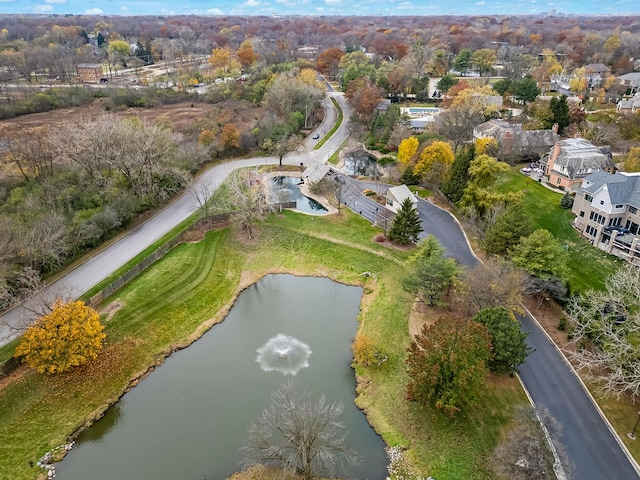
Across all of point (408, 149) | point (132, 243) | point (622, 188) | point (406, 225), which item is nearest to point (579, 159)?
point (622, 188)

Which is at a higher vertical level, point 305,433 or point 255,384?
point 305,433

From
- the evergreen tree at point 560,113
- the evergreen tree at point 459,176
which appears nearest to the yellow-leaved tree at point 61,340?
the evergreen tree at point 459,176

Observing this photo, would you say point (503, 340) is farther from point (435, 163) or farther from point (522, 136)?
point (522, 136)

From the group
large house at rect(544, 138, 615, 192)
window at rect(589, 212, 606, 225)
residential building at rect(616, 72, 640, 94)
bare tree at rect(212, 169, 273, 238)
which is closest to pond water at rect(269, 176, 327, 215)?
bare tree at rect(212, 169, 273, 238)

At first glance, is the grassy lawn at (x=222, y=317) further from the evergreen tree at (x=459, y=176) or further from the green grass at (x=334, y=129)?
the green grass at (x=334, y=129)

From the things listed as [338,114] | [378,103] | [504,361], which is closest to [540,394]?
[504,361]

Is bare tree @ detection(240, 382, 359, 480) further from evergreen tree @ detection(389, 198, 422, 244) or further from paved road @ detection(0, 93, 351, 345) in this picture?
evergreen tree @ detection(389, 198, 422, 244)

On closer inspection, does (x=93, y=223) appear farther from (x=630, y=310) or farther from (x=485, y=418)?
(x=630, y=310)
